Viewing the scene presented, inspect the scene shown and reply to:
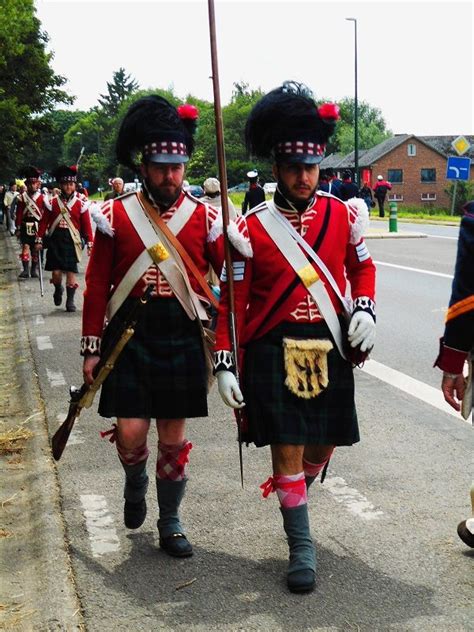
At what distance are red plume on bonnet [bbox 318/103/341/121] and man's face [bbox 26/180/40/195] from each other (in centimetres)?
1599

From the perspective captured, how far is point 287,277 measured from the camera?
436 centimetres

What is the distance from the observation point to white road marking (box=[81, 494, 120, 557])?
16.0ft

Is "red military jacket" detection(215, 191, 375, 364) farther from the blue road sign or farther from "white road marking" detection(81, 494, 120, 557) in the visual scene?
the blue road sign

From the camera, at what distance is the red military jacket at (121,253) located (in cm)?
468

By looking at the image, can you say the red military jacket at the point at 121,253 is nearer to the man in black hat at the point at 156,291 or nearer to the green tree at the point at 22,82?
the man in black hat at the point at 156,291

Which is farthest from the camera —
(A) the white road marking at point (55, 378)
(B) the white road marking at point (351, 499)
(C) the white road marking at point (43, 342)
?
(C) the white road marking at point (43, 342)

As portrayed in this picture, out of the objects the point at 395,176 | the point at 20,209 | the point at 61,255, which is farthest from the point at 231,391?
the point at 395,176

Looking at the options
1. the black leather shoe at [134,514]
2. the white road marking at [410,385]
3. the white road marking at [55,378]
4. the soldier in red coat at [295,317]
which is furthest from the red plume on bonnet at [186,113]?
the white road marking at [55,378]

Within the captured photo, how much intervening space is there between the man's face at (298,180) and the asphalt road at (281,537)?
1.57 meters

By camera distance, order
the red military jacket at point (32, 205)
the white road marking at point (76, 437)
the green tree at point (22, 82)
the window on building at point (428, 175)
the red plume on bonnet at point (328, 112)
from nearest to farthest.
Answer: the red plume on bonnet at point (328, 112) < the white road marking at point (76, 437) < the red military jacket at point (32, 205) < the green tree at point (22, 82) < the window on building at point (428, 175)

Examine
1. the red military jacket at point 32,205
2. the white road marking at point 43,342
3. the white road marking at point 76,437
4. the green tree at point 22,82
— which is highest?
the green tree at point 22,82

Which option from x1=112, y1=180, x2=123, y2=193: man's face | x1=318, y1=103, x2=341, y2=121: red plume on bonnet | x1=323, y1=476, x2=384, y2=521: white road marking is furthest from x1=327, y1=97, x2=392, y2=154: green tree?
x1=318, y1=103, x2=341, y2=121: red plume on bonnet

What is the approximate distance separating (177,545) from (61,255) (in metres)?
10.2

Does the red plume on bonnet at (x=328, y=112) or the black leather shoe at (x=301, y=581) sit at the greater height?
the red plume on bonnet at (x=328, y=112)
